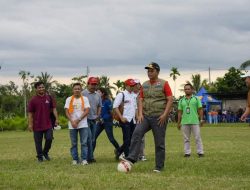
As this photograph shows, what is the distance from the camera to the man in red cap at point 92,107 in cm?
1315

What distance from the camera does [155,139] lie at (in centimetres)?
1052

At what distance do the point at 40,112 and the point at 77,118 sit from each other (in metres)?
1.48

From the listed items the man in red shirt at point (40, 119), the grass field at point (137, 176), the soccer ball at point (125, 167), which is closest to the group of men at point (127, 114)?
the man in red shirt at point (40, 119)

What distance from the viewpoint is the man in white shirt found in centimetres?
1256

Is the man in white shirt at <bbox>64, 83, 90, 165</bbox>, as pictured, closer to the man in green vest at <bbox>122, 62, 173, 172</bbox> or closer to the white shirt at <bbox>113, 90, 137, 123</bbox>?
the white shirt at <bbox>113, 90, 137, 123</bbox>

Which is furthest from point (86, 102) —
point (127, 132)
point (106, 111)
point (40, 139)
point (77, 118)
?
point (40, 139)

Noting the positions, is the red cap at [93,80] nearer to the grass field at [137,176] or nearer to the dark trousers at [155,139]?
the grass field at [137,176]

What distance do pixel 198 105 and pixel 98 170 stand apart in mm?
4906

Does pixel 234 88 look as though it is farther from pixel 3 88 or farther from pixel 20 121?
pixel 3 88

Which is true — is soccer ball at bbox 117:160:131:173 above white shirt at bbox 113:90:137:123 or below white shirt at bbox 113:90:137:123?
below

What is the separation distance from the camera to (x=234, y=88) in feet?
238

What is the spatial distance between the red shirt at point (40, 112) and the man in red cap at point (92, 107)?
107cm

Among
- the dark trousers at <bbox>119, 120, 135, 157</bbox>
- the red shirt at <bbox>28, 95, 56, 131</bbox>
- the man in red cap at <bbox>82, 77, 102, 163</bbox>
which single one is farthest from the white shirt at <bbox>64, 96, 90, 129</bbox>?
the red shirt at <bbox>28, 95, 56, 131</bbox>

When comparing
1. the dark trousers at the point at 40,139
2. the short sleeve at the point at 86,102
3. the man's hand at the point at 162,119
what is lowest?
the dark trousers at the point at 40,139
